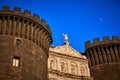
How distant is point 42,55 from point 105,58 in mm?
11221

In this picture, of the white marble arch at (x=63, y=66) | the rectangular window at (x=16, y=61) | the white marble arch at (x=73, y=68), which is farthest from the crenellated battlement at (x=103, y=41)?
the rectangular window at (x=16, y=61)

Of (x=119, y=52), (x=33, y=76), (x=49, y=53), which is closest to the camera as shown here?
(x=33, y=76)

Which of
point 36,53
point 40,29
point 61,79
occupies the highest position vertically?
point 40,29

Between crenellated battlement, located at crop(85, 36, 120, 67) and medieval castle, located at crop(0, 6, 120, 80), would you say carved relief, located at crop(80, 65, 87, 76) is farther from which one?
crenellated battlement, located at crop(85, 36, 120, 67)

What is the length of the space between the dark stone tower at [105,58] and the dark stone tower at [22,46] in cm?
892

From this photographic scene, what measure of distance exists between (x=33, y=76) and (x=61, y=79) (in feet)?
18.9

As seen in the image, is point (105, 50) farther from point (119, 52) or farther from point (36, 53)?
point (36, 53)

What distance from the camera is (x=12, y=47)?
28.2 meters

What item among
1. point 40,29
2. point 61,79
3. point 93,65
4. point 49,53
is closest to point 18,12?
point 40,29

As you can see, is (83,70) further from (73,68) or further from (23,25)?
(23,25)

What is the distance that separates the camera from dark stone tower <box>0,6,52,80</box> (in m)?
26.9

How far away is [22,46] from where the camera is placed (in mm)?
28828

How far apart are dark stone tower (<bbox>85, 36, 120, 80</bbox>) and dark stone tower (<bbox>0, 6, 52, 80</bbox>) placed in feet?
29.3

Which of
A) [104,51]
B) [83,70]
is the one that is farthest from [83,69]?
[104,51]
